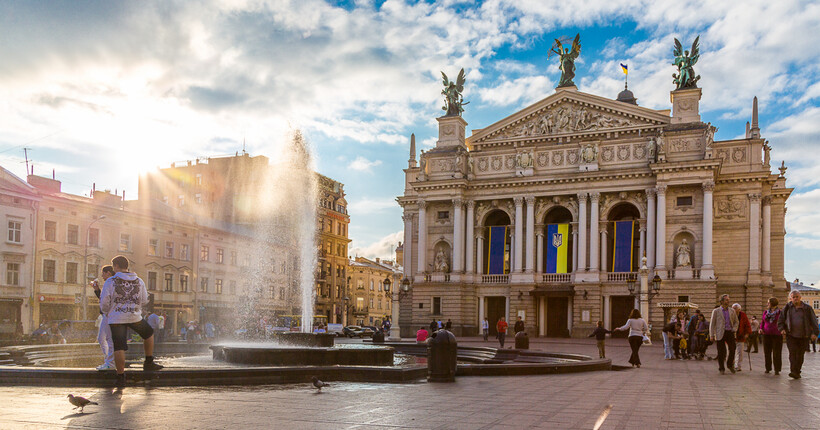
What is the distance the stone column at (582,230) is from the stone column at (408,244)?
16.5 meters

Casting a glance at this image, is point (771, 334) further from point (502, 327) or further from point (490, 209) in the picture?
point (490, 209)

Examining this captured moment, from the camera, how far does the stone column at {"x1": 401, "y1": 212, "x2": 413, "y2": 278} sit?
212 ft

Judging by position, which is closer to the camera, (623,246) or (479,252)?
(623,246)

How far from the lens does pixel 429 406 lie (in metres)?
9.91

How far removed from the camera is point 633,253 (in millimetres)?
55781

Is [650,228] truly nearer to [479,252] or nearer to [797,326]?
[479,252]

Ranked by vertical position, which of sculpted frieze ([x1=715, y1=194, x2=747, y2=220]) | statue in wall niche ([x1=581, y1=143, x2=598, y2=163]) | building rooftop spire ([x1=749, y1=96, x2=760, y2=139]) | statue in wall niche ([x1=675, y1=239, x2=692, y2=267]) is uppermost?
building rooftop spire ([x1=749, y1=96, x2=760, y2=139])

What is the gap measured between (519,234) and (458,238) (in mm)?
5335

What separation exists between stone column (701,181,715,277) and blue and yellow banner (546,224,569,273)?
1041 centimetres

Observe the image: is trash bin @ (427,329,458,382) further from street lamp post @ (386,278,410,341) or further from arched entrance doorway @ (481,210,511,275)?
arched entrance doorway @ (481,210,511,275)

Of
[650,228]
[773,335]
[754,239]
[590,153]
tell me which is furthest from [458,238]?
[773,335]

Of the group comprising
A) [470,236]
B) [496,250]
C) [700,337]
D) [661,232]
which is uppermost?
[661,232]

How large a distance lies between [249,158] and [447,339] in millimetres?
71115

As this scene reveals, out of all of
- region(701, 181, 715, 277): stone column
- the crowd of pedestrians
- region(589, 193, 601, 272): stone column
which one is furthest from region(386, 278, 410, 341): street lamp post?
the crowd of pedestrians
